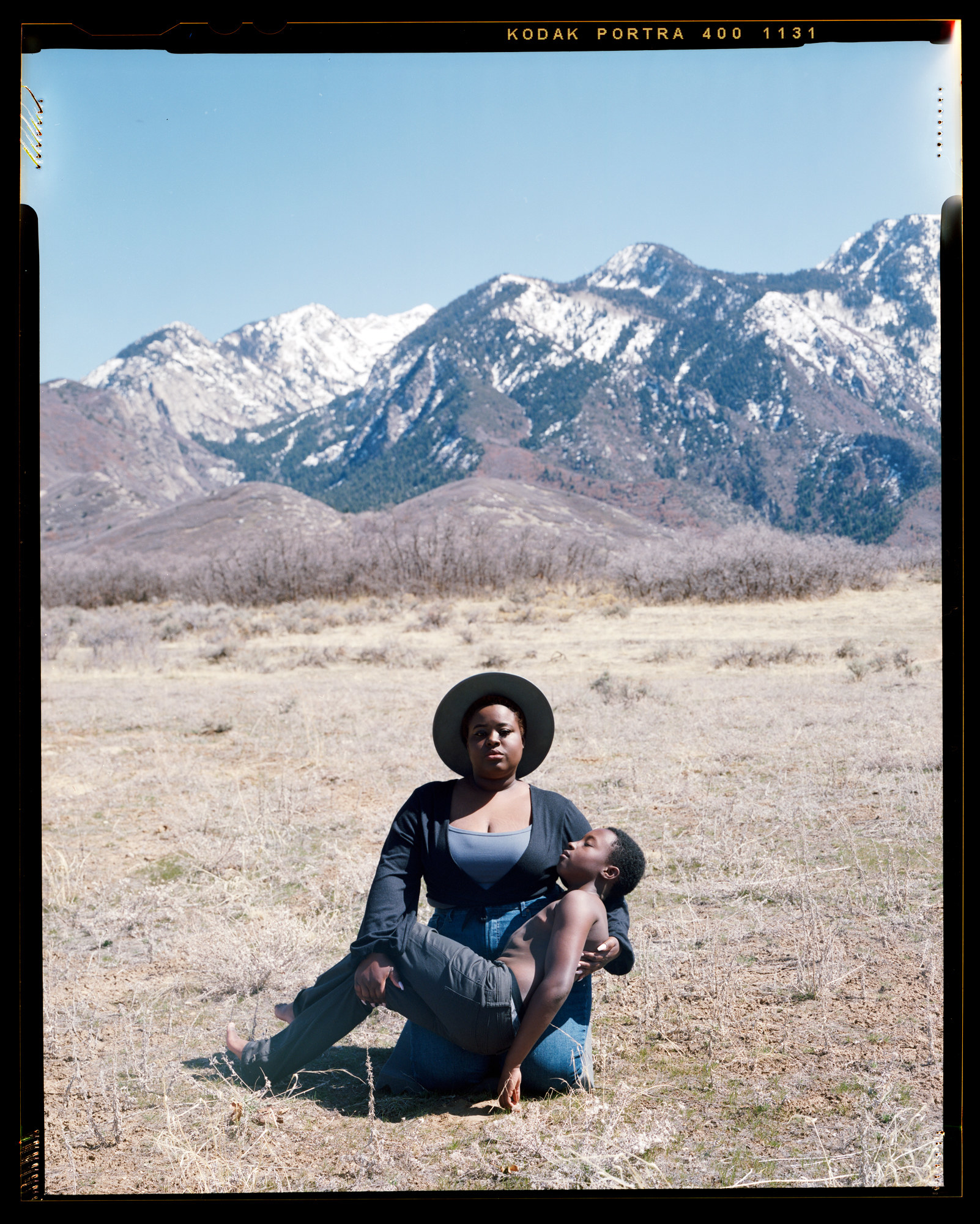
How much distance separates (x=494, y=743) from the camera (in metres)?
3.04

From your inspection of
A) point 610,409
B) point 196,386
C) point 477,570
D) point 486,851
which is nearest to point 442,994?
point 486,851

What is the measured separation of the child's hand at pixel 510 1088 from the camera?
302 centimetres

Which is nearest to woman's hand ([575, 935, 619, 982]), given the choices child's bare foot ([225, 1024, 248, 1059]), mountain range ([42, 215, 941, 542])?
child's bare foot ([225, 1024, 248, 1059])

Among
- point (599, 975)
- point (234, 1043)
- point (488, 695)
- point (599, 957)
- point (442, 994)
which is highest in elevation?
point (488, 695)

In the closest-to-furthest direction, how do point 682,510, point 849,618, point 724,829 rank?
point 724,829, point 849,618, point 682,510

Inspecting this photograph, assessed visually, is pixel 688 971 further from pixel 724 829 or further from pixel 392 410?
pixel 392 410

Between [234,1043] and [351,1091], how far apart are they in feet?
1.52

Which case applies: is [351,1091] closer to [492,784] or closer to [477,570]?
[492,784]

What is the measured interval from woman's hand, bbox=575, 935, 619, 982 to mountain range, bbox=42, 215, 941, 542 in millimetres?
39939

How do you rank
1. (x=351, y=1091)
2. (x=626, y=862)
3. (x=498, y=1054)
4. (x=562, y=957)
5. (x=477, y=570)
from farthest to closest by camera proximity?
1. (x=477, y=570)
2. (x=351, y=1091)
3. (x=498, y=1054)
4. (x=626, y=862)
5. (x=562, y=957)

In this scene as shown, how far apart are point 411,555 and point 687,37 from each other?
34.4 m

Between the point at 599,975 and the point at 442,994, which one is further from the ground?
the point at 442,994

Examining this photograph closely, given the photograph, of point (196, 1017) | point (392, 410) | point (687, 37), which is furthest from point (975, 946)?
point (392, 410)

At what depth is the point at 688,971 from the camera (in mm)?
4332
